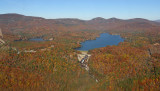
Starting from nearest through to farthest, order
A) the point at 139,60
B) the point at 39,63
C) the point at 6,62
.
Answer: the point at 6,62
the point at 39,63
the point at 139,60

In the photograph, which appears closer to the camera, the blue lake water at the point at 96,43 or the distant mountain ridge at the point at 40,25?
the blue lake water at the point at 96,43

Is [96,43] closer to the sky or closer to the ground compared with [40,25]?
closer to the ground

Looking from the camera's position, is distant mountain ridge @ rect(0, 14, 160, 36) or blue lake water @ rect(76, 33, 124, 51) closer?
blue lake water @ rect(76, 33, 124, 51)

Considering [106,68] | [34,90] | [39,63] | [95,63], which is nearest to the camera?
[34,90]

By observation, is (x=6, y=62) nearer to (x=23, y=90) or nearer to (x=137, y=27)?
(x=23, y=90)

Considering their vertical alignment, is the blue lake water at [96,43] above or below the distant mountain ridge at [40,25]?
below

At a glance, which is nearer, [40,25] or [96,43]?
[96,43]

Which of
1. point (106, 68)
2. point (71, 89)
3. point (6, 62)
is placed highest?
point (71, 89)

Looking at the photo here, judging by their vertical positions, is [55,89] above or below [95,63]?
above

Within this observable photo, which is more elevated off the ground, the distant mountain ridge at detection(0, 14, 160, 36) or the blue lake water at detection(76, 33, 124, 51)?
the distant mountain ridge at detection(0, 14, 160, 36)

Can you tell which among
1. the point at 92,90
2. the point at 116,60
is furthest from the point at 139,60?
the point at 92,90

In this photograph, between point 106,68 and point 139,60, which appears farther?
point 139,60
